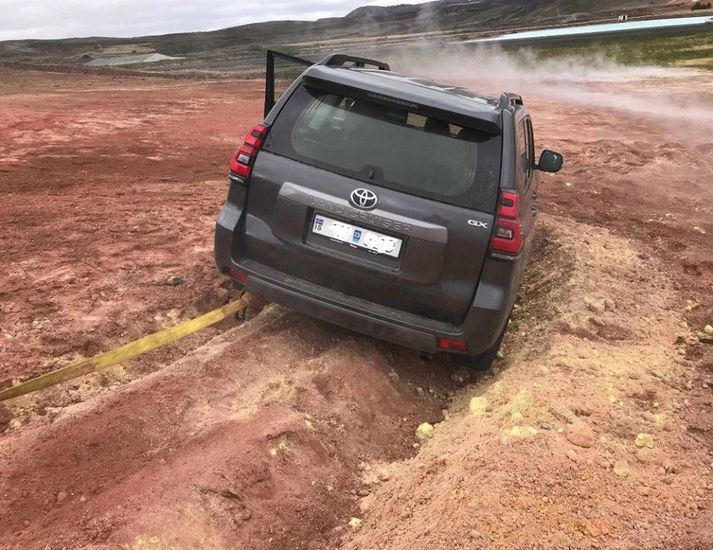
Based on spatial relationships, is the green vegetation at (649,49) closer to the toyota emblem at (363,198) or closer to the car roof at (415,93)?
the car roof at (415,93)

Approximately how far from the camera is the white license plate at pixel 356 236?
12.5ft

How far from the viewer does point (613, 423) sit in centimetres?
368

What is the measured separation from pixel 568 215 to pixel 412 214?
5535mm

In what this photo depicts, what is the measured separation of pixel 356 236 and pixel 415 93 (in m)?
0.99

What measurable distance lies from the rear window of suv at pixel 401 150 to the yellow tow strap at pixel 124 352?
4.86 ft

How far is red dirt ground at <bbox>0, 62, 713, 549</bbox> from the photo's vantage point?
290cm

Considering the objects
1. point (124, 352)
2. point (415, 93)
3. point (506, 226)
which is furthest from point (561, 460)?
point (124, 352)

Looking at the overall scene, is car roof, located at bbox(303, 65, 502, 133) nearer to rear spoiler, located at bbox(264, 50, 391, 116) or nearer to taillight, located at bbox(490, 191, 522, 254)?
rear spoiler, located at bbox(264, 50, 391, 116)

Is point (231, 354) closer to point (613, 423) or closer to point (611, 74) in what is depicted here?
point (613, 423)

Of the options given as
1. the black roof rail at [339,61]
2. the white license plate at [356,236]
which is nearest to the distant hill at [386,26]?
the black roof rail at [339,61]

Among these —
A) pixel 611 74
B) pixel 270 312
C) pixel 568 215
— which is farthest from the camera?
pixel 611 74

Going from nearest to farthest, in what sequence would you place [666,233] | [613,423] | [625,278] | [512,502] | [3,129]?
[512,502], [613,423], [625,278], [666,233], [3,129]

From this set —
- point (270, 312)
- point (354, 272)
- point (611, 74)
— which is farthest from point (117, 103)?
point (611, 74)

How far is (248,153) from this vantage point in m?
4.11
